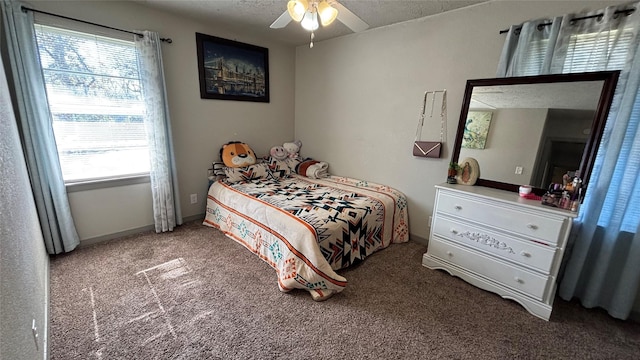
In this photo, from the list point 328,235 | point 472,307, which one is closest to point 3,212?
point 328,235

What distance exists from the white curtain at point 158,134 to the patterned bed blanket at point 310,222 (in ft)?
1.37

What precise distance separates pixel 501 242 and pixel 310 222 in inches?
55.8

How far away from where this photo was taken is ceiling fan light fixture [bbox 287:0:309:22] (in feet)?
4.95

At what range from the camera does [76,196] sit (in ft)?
7.71

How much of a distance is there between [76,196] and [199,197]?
111 centimetres

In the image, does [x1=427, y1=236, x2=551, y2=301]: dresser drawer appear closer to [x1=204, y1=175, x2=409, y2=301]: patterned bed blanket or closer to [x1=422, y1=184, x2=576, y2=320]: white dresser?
[x1=422, y1=184, x2=576, y2=320]: white dresser

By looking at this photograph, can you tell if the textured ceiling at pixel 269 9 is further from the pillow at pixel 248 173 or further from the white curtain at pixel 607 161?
the pillow at pixel 248 173

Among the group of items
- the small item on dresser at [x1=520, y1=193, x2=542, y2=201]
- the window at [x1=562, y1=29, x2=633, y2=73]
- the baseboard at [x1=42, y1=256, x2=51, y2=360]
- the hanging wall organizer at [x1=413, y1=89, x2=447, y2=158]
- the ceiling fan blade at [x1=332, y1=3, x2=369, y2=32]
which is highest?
the ceiling fan blade at [x1=332, y1=3, x2=369, y2=32]

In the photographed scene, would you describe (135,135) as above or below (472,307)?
above

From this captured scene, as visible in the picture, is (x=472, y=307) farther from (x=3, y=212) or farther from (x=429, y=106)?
(x=3, y=212)

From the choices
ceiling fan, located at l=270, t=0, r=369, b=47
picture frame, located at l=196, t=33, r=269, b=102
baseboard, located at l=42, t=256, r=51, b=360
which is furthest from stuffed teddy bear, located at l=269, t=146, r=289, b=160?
baseboard, located at l=42, t=256, r=51, b=360

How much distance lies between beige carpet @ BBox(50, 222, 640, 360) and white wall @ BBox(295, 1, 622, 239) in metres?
1.07

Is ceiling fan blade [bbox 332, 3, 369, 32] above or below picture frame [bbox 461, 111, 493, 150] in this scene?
above

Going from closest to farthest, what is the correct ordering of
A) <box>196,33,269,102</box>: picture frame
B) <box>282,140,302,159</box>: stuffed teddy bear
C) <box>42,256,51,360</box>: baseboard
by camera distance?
<box>42,256,51,360</box>: baseboard < <box>196,33,269,102</box>: picture frame < <box>282,140,302,159</box>: stuffed teddy bear
